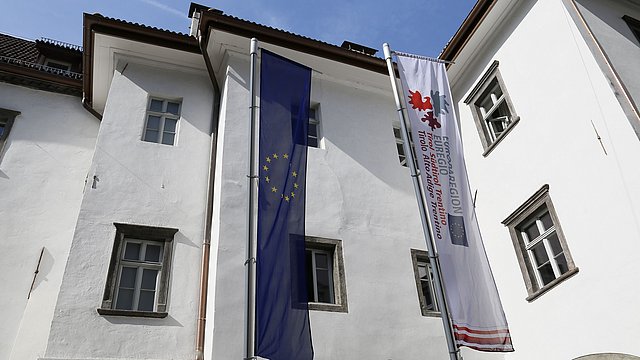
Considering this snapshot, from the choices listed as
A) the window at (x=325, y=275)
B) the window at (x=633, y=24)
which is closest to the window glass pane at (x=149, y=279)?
the window at (x=325, y=275)

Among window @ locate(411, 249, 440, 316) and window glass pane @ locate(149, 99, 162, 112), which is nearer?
window @ locate(411, 249, 440, 316)

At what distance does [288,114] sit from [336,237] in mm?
3743

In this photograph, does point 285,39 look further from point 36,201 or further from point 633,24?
→ point 633,24

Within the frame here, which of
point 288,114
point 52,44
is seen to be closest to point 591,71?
point 288,114

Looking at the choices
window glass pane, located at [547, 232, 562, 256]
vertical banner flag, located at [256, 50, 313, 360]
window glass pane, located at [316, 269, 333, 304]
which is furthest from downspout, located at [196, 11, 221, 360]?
window glass pane, located at [547, 232, 562, 256]

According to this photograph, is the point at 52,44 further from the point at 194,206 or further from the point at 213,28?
the point at 194,206

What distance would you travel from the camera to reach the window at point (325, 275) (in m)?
10.4

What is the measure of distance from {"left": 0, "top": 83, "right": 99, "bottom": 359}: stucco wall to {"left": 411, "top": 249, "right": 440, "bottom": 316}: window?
7.01m

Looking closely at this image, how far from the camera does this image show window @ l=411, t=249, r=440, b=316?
1129 cm

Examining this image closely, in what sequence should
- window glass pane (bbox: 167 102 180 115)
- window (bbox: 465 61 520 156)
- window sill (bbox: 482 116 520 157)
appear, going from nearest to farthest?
window sill (bbox: 482 116 520 157) < window (bbox: 465 61 520 156) < window glass pane (bbox: 167 102 180 115)

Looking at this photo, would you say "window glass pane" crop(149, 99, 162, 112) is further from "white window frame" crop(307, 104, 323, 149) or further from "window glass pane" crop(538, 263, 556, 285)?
"window glass pane" crop(538, 263, 556, 285)

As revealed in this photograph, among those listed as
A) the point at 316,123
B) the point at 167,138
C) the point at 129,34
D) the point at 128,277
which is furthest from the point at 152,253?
the point at 129,34

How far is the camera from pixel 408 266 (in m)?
11.7

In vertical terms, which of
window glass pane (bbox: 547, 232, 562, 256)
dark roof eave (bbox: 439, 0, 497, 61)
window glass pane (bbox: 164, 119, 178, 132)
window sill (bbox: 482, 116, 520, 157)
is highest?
dark roof eave (bbox: 439, 0, 497, 61)
